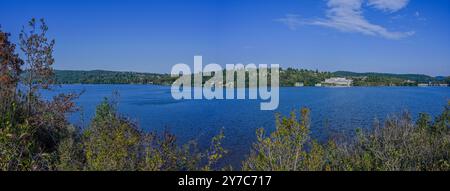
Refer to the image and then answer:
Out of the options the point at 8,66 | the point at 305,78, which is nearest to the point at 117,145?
the point at 8,66

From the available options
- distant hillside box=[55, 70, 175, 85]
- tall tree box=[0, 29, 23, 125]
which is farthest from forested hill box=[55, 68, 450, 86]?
tall tree box=[0, 29, 23, 125]

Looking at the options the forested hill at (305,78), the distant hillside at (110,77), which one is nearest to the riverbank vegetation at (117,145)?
the distant hillside at (110,77)

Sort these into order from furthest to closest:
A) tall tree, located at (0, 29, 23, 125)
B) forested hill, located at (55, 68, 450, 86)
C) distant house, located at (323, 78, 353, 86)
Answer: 1. distant house, located at (323, 78, 353, 86)
2. forested hill, located at (55, 68, 450, 86)
3. tall tree, located at (0, 29, 23, 125)

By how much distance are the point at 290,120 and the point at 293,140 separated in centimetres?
32

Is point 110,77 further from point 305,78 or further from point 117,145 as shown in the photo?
point 117,145

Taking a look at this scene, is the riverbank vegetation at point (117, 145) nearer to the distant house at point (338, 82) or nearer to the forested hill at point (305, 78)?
the forested hill at point (305, 78)

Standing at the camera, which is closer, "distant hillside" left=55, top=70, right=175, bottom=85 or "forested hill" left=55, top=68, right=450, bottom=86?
"distant hillside" left=55, top=70, right=175, bottom=85

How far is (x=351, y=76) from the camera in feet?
453

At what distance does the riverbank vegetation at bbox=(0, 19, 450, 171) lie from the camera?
18.9 feet

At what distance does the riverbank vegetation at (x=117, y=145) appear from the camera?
5.76 meters

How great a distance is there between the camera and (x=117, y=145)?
577 cm

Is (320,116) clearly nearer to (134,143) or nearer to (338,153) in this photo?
(338,153)

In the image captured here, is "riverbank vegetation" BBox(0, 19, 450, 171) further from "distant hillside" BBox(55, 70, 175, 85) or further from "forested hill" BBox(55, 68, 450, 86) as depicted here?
"forested hill" BBox(55, 68, 450, 86)

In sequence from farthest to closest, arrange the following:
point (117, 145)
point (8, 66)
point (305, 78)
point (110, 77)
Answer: point (305, 78), point (110, 77), point (8, 66), point (117, 145)
